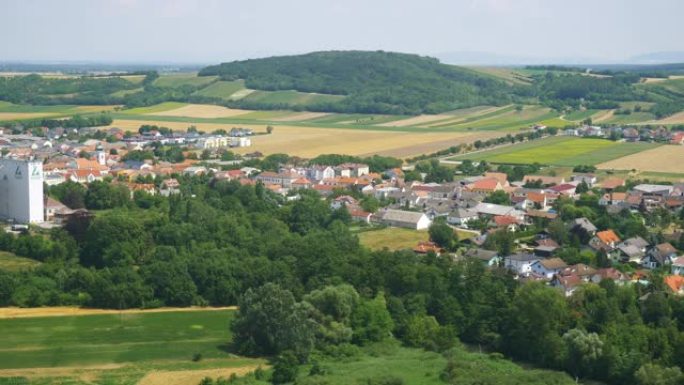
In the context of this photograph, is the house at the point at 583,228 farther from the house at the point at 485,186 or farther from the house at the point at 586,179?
the house at the point at 586,179

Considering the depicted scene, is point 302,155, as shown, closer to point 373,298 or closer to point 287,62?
point 373,298

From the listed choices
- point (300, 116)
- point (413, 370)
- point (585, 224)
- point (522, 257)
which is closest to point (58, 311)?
point (413, 370)

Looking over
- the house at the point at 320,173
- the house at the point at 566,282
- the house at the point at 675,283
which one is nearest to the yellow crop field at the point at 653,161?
the house at the point at 320,173

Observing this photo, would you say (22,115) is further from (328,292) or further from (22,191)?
(328,292)

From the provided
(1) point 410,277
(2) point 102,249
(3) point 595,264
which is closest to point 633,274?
(3) point 595,264

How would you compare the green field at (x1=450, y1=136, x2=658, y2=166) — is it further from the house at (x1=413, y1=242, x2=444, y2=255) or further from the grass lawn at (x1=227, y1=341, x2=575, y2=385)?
the grass lawn at (x1=227, y1=341, x2=575, y2=385)

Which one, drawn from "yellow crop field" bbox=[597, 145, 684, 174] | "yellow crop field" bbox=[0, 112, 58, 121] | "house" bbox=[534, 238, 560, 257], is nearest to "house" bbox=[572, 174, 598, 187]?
"yellow crop field" bbox=[597, 145, 684, 174]
